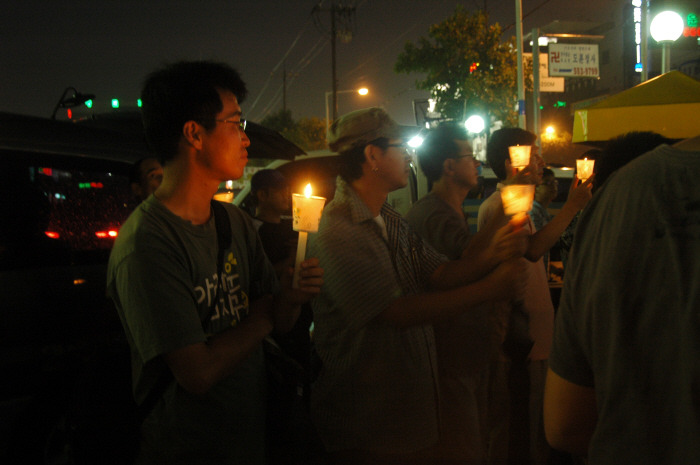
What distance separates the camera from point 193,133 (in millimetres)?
1851

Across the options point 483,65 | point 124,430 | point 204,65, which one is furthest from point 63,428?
point 483,65

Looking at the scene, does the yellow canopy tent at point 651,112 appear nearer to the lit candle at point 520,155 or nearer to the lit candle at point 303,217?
the lit candle at point 520,155

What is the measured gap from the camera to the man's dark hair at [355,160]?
A: 2.43 meters

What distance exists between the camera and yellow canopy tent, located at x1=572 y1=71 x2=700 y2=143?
4.79 metres

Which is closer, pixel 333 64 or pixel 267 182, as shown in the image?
pixel 267 182

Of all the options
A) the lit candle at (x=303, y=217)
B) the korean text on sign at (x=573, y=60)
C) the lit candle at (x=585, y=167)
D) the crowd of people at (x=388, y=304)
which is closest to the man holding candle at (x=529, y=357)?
the crowd of people at (x=388, y=304)

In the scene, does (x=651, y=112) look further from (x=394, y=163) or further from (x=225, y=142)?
(x=225, y=142)

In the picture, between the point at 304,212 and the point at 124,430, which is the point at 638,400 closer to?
the point at 304,212

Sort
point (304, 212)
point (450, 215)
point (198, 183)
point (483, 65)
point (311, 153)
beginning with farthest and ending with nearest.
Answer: point (483, 65)
point (311, 153)
point (450, 215)
point (198, 183)
point (304, 212)

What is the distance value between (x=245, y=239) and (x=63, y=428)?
34.9 inches

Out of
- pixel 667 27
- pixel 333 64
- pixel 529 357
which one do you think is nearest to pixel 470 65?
pixel 333 64

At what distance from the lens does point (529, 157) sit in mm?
3178

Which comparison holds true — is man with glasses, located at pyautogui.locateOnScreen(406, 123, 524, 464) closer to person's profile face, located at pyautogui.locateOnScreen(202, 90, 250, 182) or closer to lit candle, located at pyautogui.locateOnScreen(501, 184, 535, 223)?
lit candle, located at pyautogui.locateOnScreen(501, 184, 535, 223)

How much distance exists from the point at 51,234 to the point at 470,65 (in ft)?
105
